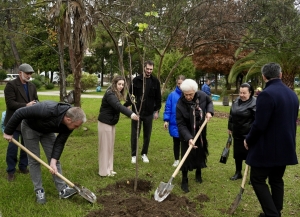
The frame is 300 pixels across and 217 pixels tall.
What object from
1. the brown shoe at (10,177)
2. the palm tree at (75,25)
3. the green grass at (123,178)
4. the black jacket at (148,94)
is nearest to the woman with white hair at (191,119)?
the green grass at (123,178)

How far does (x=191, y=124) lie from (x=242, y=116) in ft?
2.82

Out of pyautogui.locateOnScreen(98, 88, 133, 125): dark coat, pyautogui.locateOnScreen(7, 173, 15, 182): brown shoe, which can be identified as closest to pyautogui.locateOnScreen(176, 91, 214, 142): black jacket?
pyautogui.locateOnScreen(98, 88, 133, 125): dark coat

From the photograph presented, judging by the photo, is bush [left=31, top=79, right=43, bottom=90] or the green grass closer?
the green grass

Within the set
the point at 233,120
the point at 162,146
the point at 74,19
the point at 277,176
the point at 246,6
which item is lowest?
the point at 162,146

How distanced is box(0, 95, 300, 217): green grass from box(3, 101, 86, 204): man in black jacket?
0.80ft

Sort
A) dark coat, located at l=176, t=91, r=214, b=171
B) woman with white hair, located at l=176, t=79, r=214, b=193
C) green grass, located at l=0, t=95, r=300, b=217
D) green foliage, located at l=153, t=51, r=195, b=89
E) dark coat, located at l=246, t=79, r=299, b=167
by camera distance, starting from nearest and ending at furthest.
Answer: dark coat, located at l=246, t=79, r=299, b=167 → green grass, located at l=0, t=95, r=300, b=217 → woman with white hair, located at l=176, t=79, r=214, b=193 → dark coat, located at l=176, t=91, r=214, b=171 → green foliage, located at l=153, t=51, r=195, b=89

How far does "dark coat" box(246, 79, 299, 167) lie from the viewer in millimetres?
3264

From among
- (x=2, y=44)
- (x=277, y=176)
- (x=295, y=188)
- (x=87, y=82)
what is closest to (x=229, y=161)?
(x=295, y=188)

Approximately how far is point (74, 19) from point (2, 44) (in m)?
25.1

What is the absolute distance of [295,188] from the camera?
4930 millimetres

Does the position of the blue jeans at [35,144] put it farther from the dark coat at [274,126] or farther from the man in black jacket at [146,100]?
the dark coat at [274,126]

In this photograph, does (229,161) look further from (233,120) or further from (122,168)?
(122,168)

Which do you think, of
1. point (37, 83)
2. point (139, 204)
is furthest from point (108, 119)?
point (37, 83)

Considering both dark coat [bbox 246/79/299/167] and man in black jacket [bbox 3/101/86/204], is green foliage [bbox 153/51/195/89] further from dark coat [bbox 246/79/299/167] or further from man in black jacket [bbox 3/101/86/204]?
dark coat [bbox 246/79/299/167]
